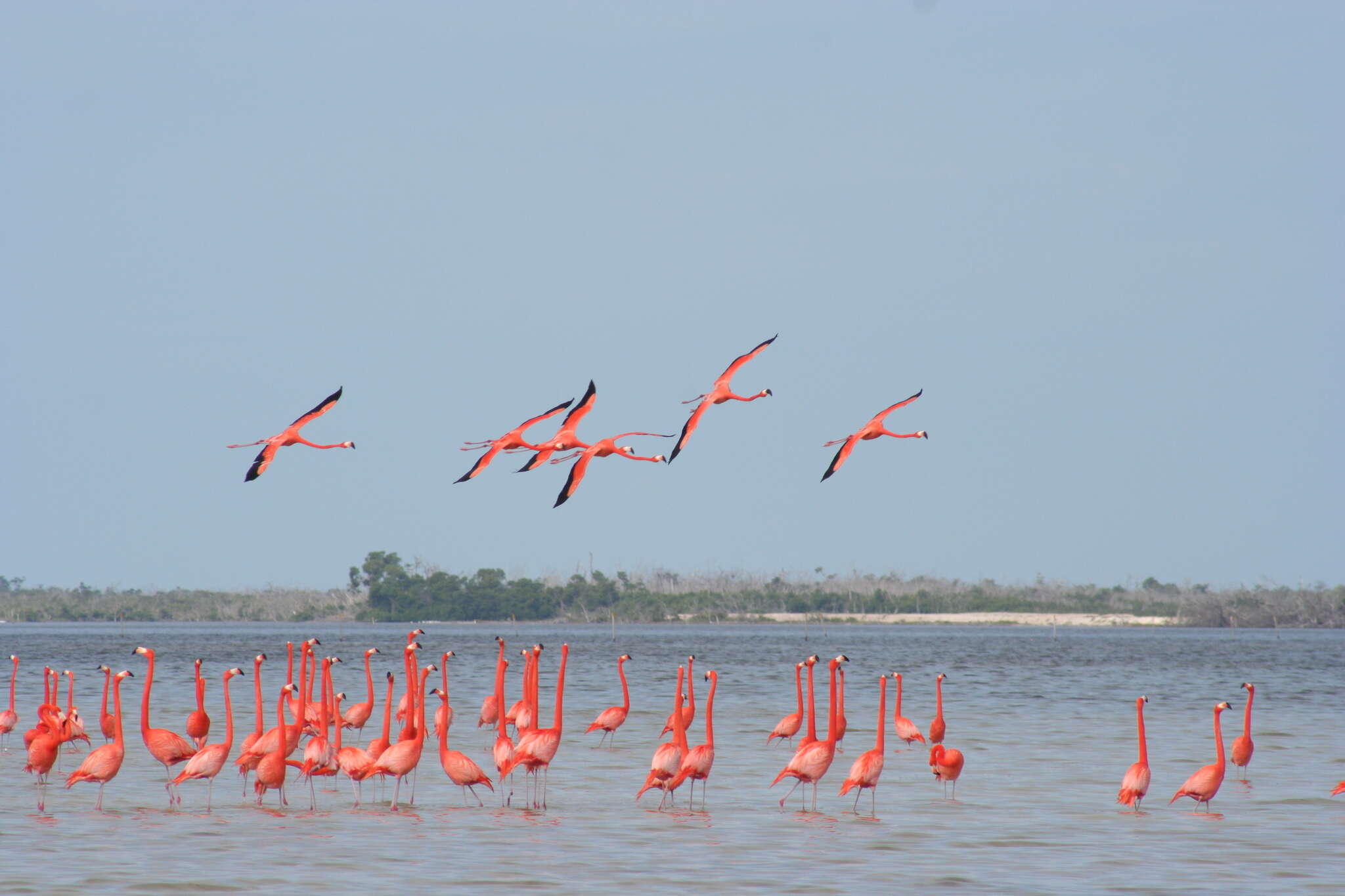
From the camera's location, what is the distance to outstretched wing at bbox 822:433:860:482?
18.8m

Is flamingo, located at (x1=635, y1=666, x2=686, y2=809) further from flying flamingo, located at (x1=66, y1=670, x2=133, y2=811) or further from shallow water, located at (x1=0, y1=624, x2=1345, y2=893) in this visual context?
flying flamingo, located at (x1=66, y1=670, x2=133, y2=811)

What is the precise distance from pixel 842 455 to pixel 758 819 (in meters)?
5.68

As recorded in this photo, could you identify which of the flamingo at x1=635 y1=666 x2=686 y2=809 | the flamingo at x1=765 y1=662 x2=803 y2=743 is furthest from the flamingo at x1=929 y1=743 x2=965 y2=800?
the flamingo at x1=765 y1=662 x2=803 y2=743

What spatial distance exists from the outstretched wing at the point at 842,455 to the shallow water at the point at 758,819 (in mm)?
3561

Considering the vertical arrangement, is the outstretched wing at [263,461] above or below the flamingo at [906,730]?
above

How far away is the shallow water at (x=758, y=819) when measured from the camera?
41.9ft

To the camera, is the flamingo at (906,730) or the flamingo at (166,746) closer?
the flamingo at (166,746)

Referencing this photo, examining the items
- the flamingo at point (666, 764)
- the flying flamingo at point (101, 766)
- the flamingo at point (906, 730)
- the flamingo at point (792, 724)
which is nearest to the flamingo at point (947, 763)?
the flamingo at point (666, 764)

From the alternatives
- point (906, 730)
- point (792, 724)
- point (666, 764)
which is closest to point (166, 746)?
point (666, 764)

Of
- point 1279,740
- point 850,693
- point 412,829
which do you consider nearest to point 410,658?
point 412,829

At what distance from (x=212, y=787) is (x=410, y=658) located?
99.9 inches

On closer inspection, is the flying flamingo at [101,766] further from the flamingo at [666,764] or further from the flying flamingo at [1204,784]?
the flying flamingo at [1204,784]

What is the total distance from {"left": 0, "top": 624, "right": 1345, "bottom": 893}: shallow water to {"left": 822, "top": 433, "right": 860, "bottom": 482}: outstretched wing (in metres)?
3.56

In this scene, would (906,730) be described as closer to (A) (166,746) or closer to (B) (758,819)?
(B) (758,819)
